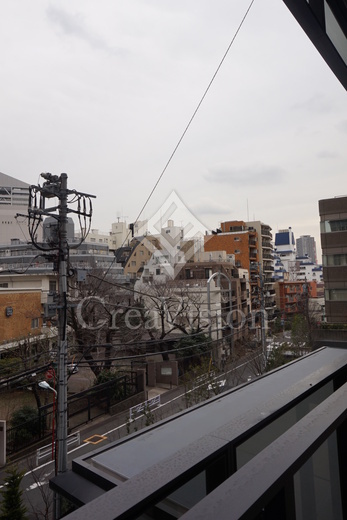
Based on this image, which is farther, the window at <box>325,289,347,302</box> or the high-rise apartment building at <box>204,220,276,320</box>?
the high-rise apartment building at <box>204,220,276,320</box>

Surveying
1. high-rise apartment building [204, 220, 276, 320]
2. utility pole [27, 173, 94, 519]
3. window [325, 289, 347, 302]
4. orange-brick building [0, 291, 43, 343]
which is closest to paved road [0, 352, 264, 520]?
utility pole [27, 173, 94, 519]

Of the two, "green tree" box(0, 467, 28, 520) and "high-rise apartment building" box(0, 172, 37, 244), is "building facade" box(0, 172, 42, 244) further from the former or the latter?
"green tree" box(0, 467, 28, 520)

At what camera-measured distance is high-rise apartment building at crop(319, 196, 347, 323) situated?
485 inches

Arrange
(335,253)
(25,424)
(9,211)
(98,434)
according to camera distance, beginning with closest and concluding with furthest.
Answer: (25,424)
(98,434)
(335,253)
(9,211)

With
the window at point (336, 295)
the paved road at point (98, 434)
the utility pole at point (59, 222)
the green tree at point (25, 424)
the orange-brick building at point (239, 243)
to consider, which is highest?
the orange-brick building at point (239, 243)

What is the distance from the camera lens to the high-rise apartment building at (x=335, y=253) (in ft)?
40.4

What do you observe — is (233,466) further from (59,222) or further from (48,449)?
(48,449)

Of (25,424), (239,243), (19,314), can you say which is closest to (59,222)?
(25,424)

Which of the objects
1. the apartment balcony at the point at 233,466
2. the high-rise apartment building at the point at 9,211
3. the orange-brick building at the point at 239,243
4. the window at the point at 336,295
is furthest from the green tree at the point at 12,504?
the orange-brick building at the point at 239,243

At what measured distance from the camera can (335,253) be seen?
12430 mm

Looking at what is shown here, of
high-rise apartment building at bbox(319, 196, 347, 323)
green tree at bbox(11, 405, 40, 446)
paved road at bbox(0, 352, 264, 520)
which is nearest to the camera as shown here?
paved road at bbox(0, 352, 264, 520)

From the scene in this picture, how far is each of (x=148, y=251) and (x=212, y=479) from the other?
1046 inches

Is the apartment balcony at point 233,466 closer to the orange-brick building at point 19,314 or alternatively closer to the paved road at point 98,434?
the paved road at point 98,434

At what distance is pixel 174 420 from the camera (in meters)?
1.14
